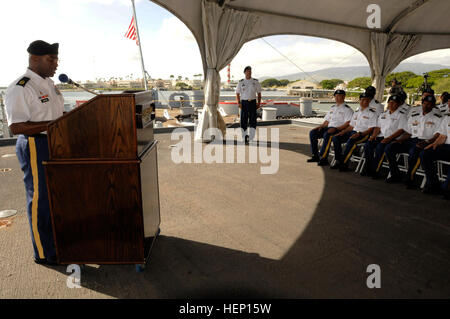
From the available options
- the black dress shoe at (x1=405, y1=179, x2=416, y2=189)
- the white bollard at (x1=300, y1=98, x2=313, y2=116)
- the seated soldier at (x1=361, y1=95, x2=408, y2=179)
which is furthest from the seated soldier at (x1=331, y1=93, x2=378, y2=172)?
the white bollard at (x1=300, y1=98, x2=313, y2=116)

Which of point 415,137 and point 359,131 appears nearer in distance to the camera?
point 415,137

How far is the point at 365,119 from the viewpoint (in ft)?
15.1

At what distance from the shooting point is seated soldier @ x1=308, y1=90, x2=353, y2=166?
4908 millimetres

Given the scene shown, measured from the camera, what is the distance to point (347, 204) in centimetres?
Result: 318

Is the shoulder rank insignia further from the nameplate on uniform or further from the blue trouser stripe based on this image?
the blue trouser stripe

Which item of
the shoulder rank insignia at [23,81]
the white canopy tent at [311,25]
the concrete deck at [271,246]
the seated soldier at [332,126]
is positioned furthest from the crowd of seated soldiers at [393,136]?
the shoulder rank insignia at [23,81]

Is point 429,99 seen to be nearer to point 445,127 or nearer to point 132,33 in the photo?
point 445,127

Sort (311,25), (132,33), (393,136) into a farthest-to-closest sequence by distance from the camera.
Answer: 1. (132,33)
2. (311,25)
3. (393,136)

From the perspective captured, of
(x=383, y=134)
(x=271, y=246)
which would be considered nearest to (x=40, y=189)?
(x=271, y=246)

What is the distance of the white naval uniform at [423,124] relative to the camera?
12.6 ft

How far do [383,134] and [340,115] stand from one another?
84 cm

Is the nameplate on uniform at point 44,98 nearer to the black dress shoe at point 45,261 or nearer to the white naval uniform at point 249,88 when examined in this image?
the black dress shoe at point 45,261

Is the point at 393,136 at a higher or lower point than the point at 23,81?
lower

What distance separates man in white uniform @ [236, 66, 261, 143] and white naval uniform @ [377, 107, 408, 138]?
2.75 meters
